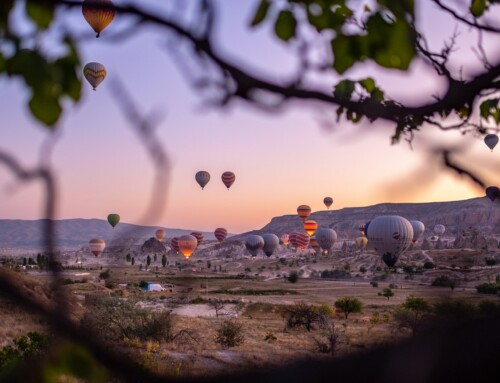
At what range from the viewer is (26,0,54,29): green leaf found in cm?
152

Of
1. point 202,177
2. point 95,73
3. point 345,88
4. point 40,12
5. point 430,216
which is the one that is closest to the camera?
point 40,12

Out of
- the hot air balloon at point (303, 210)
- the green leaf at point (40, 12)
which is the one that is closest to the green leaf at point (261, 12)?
the green leaf at point (40, 12)

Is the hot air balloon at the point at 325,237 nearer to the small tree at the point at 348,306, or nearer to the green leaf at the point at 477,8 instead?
the small tree at the point at 348,306

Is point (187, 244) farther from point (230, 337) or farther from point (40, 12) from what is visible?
point (40, 12)

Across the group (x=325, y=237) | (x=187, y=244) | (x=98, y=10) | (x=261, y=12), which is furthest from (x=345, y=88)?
(x=325, y=237)

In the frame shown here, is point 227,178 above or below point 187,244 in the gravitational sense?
above

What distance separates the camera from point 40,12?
1.53 m

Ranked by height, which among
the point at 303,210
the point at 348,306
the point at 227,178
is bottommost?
the point at 348,306

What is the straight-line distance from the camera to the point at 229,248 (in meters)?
145

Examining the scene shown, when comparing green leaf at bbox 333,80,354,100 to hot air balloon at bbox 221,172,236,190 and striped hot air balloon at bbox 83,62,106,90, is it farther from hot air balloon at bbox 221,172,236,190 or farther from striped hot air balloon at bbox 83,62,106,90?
hot air balloon at bbox 221,172,236,190

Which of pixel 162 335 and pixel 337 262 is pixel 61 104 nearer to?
pixel 162 335

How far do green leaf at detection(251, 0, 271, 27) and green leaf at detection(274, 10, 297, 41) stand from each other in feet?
0.39

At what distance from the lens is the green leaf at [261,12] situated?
1.71 m

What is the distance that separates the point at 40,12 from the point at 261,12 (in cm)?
67
